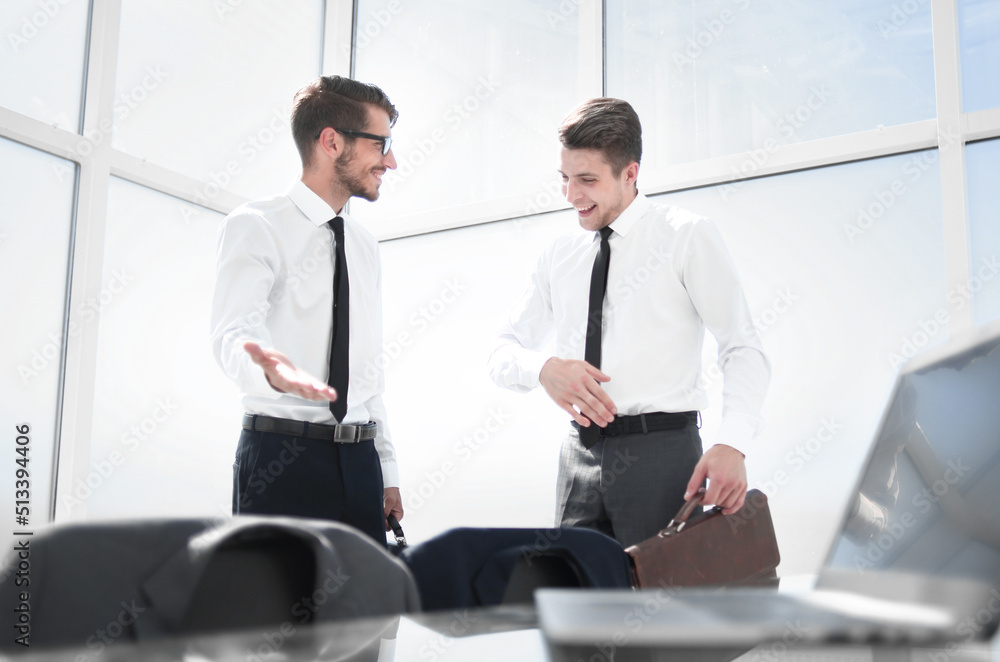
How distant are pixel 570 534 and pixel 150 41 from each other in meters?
3.34

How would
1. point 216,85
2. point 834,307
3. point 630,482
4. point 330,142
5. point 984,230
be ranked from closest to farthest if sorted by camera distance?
point 630,482, point 330,142, point 984,230, point 834,307, point 216,85

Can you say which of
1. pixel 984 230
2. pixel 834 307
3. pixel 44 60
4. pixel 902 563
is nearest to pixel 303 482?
pixel 902 563

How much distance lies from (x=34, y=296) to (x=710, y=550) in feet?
8.94

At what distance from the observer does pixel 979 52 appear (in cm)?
267

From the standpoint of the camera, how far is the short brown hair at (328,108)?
7.07 ft

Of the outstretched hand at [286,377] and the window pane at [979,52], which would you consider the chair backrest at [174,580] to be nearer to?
the outstretched hand at [286,377]

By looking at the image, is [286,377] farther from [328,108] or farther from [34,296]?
[34,296]

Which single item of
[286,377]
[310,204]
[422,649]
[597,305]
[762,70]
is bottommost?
[422,649]

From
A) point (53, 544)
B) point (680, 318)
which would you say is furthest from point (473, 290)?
point (53, 544)

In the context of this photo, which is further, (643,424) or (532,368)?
(532,368)

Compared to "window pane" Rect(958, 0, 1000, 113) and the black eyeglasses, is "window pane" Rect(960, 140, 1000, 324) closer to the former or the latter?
"window pane" Rect(958, 0, 1000, 113)

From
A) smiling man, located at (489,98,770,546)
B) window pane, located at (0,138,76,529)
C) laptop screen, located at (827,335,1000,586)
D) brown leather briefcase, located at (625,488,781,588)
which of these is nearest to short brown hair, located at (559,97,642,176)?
smiling man, located at (489,98,770,546)

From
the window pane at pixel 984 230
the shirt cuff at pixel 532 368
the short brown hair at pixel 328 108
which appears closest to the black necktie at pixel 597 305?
the shirt cuff at pixel 532 368

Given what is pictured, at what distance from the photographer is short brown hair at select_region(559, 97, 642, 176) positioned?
1.96m
